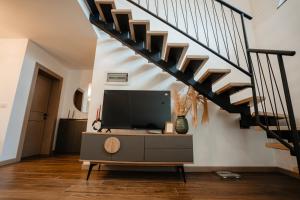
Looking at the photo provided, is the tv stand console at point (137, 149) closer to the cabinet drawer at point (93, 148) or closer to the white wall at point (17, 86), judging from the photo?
the cabinet drawer at point (93, 148)

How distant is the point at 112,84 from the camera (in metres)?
2.50

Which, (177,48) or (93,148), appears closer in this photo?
(93,148)

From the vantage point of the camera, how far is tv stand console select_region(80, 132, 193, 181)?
5.82ft

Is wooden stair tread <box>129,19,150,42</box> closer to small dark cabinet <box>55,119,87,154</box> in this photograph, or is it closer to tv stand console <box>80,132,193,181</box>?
tv stand console <box>80,132,193,181</box>

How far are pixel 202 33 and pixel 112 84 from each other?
6.60 ft

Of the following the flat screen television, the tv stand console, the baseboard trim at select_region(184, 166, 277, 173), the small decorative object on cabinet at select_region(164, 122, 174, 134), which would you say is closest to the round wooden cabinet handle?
the tv stand console

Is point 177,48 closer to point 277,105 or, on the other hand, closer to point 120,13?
point 120,13

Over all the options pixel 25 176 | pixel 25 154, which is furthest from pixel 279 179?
pixel 25 154

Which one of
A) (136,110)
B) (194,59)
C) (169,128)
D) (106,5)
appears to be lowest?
(169,128)

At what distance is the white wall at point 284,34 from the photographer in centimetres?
200

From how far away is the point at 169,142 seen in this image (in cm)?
182

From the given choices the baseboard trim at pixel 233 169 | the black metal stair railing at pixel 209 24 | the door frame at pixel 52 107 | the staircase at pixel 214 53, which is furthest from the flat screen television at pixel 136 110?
the door frame at pixel 52 107

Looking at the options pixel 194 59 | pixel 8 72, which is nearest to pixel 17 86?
pixel 8 72

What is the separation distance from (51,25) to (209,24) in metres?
2.91
